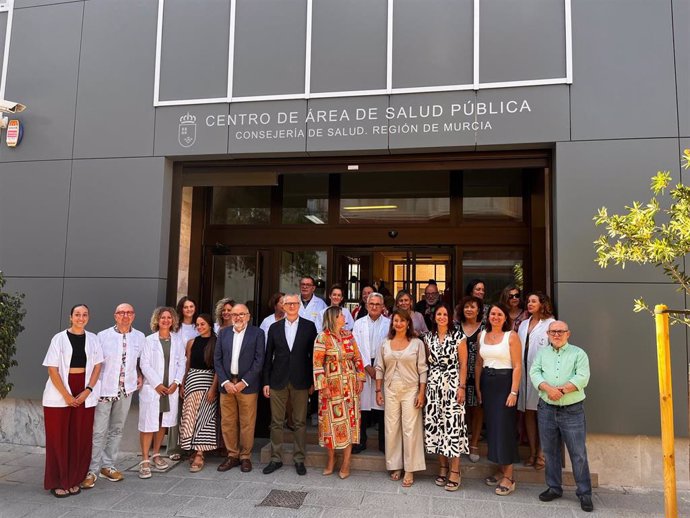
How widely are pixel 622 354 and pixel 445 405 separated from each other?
2.12 metres

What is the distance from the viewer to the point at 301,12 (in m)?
6.72

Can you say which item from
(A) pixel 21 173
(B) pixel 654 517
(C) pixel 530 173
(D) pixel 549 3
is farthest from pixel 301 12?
(B) pixel 654 517

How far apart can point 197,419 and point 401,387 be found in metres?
2.44

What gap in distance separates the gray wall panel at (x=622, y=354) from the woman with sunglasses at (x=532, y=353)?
351 millimetres

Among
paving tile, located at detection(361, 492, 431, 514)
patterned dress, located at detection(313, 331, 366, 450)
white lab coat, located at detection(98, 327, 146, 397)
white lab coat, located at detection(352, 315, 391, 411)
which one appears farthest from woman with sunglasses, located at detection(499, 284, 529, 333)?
white lab coat, located at detection(98, 327, 146, 397)

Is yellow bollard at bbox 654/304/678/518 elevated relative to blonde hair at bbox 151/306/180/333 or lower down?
lower down

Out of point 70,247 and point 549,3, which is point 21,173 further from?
point 549,3

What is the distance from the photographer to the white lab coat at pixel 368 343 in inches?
238

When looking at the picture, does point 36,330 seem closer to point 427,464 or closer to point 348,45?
point 427,464

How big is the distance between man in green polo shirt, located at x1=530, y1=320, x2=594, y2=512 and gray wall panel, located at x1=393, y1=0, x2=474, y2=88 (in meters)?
3.43

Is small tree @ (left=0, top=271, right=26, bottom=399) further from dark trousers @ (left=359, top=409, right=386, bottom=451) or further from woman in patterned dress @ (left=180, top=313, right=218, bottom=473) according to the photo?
dark trousers @ (left=359, top=409, right=386, bottom=451)

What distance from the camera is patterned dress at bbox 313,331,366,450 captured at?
5.35 m

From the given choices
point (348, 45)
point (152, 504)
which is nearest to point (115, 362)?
point (152, 504)

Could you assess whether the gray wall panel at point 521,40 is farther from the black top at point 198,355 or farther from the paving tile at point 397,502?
the paving tile at point 397,502
